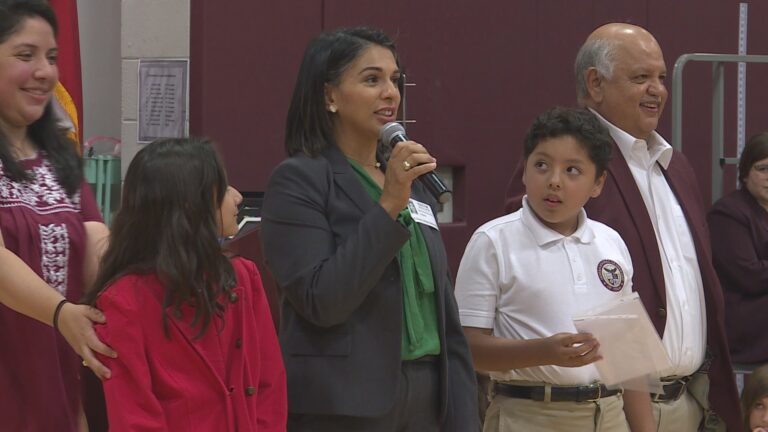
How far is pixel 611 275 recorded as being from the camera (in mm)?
2957

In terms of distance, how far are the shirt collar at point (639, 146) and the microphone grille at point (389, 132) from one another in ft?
3.52

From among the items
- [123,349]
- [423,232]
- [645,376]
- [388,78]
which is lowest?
[645,376]

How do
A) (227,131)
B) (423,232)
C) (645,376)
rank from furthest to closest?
1. (227,131)
2. (645,376)
3. (423,232)

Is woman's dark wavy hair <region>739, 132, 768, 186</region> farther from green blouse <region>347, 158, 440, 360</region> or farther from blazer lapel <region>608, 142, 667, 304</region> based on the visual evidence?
green blouse <region>347, 158, 440, 360</region>

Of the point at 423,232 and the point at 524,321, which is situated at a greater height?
the point at 423,232

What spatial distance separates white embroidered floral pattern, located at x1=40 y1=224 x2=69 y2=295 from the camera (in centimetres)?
234

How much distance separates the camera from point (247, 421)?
2.22m

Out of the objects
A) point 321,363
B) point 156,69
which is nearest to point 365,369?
point 321,363

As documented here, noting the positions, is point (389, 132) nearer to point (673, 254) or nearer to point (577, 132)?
point (577, 132)

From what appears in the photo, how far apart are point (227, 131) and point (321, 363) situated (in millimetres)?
2559

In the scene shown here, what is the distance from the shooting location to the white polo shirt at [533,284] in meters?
2.88

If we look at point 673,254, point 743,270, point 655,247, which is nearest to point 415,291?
point 655,247

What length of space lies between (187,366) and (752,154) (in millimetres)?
2652

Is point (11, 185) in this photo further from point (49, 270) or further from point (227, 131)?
point (227, 131)
